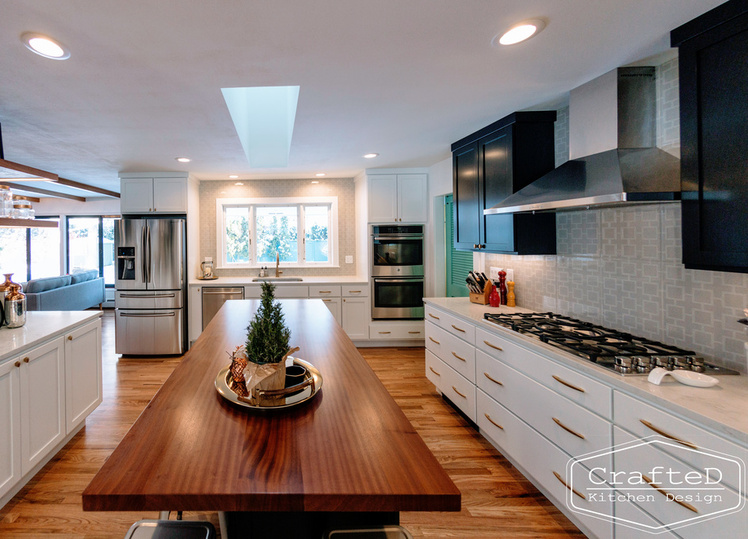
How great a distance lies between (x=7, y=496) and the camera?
1.98 m

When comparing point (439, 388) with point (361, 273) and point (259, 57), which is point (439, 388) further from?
point (259, 57)

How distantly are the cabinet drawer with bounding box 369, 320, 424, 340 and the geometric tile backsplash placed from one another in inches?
90.0

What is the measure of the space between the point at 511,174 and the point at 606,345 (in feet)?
4.82

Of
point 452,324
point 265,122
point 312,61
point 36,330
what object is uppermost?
point 265,122

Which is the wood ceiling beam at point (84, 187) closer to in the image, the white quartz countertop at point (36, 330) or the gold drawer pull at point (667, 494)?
the white quartz countertop at point (36, 330)

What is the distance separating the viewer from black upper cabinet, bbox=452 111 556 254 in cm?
A: 274

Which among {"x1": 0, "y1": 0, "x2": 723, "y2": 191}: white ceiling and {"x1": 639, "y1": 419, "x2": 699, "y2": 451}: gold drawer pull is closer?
{"x1": 639, "y1": 419, "x2": 699, "y2": 451}: gold drawer pull

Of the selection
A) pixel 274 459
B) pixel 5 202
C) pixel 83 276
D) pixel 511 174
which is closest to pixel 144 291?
pixel 5 202

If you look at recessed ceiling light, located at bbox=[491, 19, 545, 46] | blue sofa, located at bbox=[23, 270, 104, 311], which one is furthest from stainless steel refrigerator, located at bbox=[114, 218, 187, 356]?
recessed ceiling light, located at bbox=[491, 19, 545, 46]

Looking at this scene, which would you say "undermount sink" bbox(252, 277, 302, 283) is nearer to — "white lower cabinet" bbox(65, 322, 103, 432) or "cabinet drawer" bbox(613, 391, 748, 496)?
"white lower cabinet" bbox(65, 322, 103, 432)

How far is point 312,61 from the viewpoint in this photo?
6.49 feet

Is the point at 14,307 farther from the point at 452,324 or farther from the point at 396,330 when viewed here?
the point at 396,330

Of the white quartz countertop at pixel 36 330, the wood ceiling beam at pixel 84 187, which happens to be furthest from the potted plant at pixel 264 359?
the wood ceiling beam at pixel 84 187

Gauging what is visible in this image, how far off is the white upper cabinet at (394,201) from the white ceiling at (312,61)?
149 centimetres
